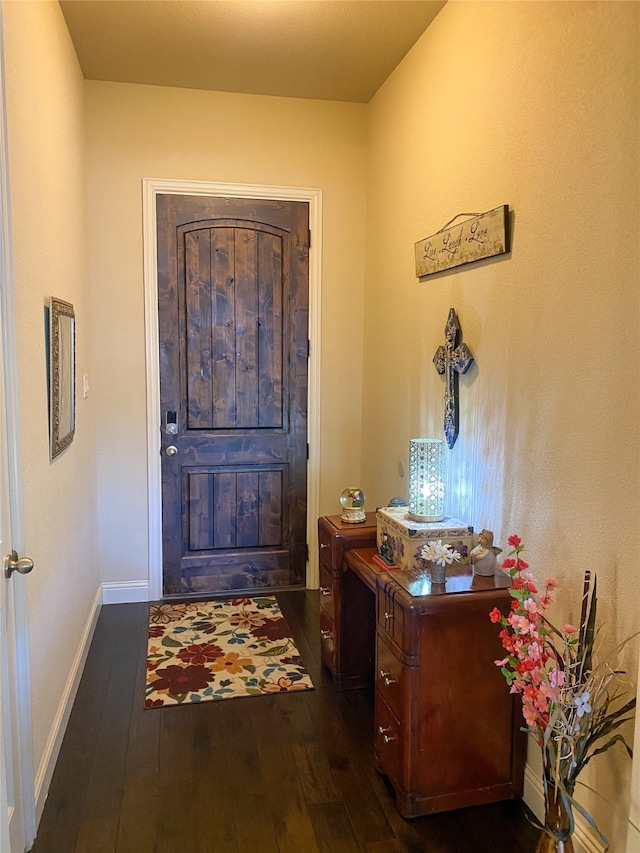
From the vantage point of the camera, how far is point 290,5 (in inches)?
104

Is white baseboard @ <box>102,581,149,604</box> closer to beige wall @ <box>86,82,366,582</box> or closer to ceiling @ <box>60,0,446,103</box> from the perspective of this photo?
beige wall @ <box>86,82,366,582</box>

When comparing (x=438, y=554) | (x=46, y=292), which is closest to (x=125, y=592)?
(x=46, y=292)

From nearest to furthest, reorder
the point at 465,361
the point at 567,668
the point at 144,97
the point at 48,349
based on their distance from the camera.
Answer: the point at 567,668 → the point at 48,349 → the point at 465,361 → the point at 144,97

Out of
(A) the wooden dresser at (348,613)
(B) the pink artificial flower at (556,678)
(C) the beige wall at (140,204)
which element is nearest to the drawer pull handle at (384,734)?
(A) the wooden dresser at (348,613)

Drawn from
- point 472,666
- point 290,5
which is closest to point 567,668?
point 472,666

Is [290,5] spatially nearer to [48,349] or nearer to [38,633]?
[48,349]

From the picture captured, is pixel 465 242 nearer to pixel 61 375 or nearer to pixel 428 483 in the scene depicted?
pixel 428 483

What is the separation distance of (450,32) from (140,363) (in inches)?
88.5

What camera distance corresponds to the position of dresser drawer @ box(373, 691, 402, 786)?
202 cm

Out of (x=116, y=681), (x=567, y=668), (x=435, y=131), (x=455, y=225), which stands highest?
(x=435, y=131)

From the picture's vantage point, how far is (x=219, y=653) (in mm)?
3039

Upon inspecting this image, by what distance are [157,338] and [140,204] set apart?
2.44ft

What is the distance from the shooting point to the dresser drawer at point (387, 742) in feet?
6.62

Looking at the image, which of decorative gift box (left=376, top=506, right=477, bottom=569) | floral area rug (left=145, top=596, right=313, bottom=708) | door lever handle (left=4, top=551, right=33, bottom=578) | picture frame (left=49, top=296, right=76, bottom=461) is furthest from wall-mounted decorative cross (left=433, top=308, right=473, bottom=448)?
door lever handle (left=4, top=551, right=33, bottom=578)
